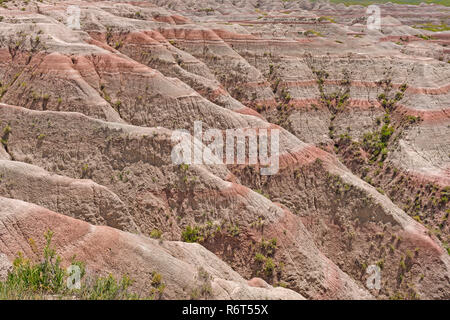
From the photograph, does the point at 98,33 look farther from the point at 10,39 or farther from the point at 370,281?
the point at 370,281

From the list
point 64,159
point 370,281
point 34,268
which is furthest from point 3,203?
point 370,281

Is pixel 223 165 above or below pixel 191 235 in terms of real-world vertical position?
above

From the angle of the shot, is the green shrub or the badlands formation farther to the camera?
the green shrub

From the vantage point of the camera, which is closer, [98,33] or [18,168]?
[18,168]

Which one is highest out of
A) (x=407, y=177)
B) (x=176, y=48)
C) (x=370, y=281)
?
(x=176, y=48)

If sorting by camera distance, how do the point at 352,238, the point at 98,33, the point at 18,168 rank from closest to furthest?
the point at 18,168, the point at 352,238, the point at 98,33

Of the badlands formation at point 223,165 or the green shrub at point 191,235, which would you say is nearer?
the badlands formation at point 223,165

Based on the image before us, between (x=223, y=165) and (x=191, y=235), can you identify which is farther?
(x=223, y=165)

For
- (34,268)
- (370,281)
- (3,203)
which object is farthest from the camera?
(370,281)
